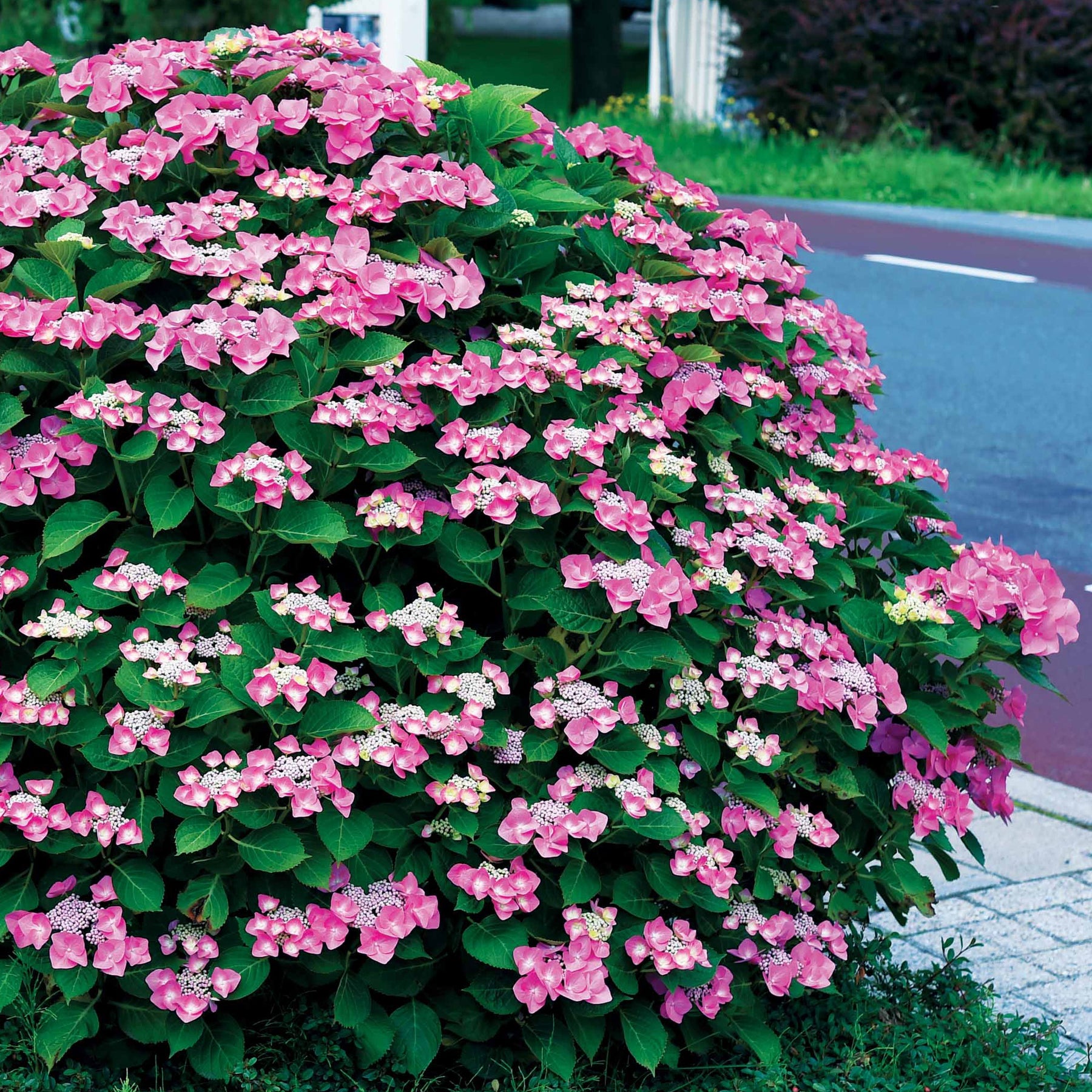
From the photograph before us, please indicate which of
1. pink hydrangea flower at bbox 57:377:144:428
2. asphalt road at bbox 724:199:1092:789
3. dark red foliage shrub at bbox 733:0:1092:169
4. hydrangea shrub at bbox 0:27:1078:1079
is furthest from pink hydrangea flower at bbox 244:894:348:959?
dark red foliage shrub at bbox 733:0:1092:169

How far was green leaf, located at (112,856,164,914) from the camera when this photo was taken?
2514 mm

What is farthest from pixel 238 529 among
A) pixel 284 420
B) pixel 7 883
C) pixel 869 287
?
pixel 869 287

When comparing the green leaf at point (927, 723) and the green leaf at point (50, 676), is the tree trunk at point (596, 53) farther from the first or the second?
the green leaf at point (50, 676)

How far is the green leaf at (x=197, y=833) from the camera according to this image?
95.8 inches

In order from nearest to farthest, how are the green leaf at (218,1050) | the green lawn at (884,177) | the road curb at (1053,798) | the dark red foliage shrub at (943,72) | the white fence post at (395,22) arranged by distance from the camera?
the green leaf at (218,1050) < the road curb at (1053,798) < the white fence post at (395,22) < the green lawn at (884,177) < the dark red foliage shrub at (943,72)

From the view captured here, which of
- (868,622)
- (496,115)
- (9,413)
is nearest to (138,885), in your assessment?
(9,413)

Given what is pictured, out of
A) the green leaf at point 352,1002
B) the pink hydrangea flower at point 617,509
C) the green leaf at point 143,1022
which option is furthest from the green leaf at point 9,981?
the pink hydrangea flower at point 617,509

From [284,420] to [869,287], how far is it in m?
9.81

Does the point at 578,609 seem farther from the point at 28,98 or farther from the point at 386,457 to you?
the point at 28,98

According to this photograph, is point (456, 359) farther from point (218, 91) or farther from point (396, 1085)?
point (396, 1085)

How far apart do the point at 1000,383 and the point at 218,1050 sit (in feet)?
25.7

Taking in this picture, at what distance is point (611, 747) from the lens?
104 inches

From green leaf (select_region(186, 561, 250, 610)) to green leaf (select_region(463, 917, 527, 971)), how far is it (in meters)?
0.67

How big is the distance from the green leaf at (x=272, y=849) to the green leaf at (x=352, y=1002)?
0.26 metres
